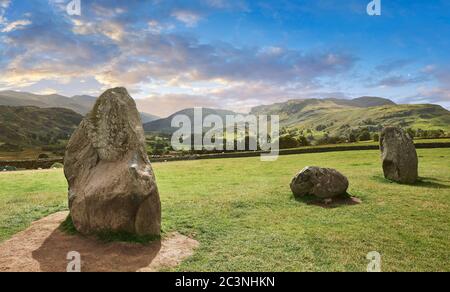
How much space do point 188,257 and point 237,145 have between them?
66.7 metres

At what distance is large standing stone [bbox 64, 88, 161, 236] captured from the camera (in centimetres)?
1178

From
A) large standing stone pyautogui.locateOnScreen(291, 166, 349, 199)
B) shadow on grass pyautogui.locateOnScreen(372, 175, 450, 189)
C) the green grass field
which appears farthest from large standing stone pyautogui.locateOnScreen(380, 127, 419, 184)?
large standing stone pyautogui.locateOnScreen(291, 166, 349, 199)

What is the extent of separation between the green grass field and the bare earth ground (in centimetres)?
75

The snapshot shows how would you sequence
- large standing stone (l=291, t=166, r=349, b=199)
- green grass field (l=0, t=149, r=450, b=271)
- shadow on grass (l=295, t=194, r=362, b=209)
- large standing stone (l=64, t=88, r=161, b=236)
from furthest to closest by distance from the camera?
large standing stone (l=291, t=166, r=349, b=199) < shadow on grass (l=295, t=194, r=362, b=209) < large standing stone (l=64, t=88, r=161, b=236) < green grass field (l=0, t=149, r=450, b=271)

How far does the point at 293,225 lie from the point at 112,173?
8.29 meters

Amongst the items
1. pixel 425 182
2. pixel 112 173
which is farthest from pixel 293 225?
pixel 425 182

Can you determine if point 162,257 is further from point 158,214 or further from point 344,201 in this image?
point 344,201

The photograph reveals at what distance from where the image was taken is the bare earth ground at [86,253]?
392 inches

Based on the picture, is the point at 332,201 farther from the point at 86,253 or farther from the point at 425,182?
the point at 86,253

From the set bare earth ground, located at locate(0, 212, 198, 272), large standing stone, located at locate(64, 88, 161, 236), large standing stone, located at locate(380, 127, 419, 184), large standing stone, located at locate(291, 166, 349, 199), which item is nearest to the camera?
bare earth ground, located at locate(0, 212, 198, 272)

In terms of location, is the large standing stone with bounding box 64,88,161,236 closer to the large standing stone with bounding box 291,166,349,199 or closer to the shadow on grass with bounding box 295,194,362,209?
the shadow on grass with bounding box 295,194,362,209

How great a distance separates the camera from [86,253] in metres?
10.9

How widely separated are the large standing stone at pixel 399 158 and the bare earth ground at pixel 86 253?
19.5m

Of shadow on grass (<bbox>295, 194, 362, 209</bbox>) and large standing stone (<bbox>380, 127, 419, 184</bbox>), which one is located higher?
large standing stone (<bbox>380, 127, 419, 184</bbox>)
